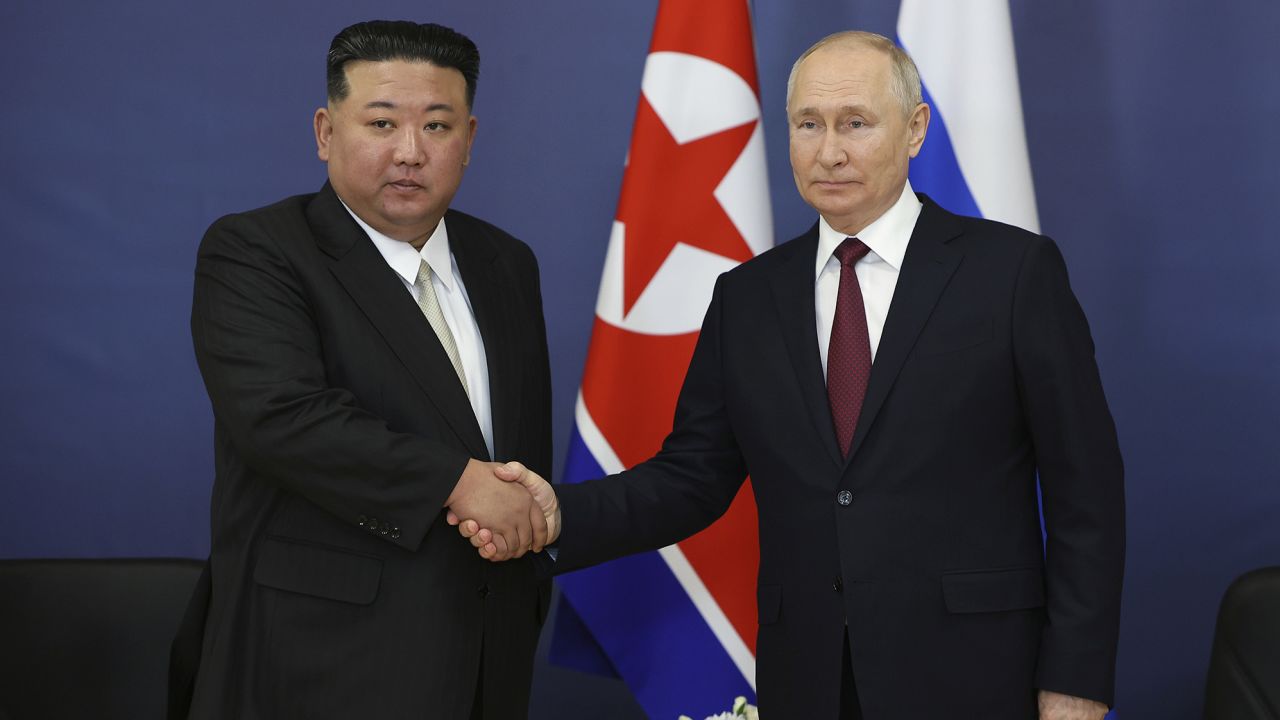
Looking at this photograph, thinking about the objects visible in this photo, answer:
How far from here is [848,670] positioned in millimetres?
2162

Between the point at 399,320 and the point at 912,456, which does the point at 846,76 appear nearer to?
the point at 912,456

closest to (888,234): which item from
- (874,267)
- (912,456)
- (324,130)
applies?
(874,267)

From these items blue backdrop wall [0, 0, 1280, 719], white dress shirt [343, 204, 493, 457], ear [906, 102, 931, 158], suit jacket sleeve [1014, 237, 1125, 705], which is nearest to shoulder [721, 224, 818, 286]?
ear [906, 102, 931, 158]


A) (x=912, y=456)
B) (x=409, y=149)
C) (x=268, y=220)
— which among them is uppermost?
(x=409, y=149)

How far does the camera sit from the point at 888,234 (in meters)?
2.31

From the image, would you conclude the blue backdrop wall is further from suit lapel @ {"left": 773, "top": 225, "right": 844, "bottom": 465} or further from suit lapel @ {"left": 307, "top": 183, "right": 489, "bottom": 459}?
suit lapel @ {"left": 307, "top": 183, "right": 489, "bottom": 459}

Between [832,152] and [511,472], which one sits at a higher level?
[832,152]

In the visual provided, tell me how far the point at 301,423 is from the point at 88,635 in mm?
1044

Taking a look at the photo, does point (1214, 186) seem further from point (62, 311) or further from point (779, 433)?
point (62, 311)

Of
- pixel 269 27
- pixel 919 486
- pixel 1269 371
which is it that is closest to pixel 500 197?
pixel 269 27

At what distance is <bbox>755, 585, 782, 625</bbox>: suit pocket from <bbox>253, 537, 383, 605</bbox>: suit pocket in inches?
27.3

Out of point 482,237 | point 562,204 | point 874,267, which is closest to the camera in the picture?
point 874,267

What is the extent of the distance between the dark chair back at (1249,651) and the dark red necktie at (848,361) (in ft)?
3.62

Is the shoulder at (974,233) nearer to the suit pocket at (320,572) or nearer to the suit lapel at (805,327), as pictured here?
the suit lapel at (805,327)
